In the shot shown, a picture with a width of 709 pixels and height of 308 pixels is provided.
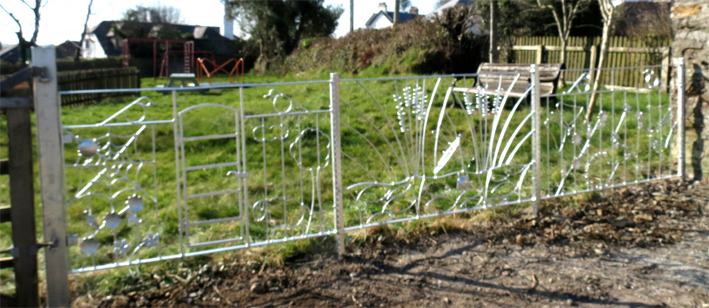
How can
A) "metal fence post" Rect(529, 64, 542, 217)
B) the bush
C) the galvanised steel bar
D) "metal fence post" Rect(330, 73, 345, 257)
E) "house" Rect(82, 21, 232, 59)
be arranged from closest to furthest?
the galvanised steel bar < "metal fence post" Rect(330, 73, 345, 257) < "metal fence post" Rect(529, 64, 542, 217) < the bush < "house" Rect(82, 21, 232, 59)

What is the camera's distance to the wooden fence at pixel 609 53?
11.9 meters

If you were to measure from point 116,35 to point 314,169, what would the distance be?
124 feet

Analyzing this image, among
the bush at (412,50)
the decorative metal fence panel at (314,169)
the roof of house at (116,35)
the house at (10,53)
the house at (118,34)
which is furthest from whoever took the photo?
the roof of house at (116,35)

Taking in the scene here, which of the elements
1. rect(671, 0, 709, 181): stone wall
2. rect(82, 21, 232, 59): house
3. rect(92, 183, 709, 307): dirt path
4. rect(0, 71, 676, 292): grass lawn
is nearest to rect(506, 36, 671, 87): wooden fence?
rect(0, 71, 676, 292): grass lawn

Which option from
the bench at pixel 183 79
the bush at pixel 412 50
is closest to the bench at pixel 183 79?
the bench at pixel 183 79

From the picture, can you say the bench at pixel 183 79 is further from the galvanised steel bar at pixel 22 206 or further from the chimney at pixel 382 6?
the chimney at pixel 382 6

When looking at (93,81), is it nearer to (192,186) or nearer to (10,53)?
(192,186)

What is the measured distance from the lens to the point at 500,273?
11.5 ft

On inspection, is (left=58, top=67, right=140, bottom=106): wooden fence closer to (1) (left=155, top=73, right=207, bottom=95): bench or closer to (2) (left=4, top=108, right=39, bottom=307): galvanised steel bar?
(1) (left=155, top=73, right=207, bottom=95): bench

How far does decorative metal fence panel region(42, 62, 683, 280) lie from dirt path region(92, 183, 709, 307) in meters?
0.20

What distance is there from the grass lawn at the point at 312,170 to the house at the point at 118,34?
29.5 meters

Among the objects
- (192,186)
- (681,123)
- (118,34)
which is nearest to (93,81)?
(192,186)

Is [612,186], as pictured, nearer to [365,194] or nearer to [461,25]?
[365,194]

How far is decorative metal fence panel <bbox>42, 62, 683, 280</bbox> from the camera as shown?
334cm
